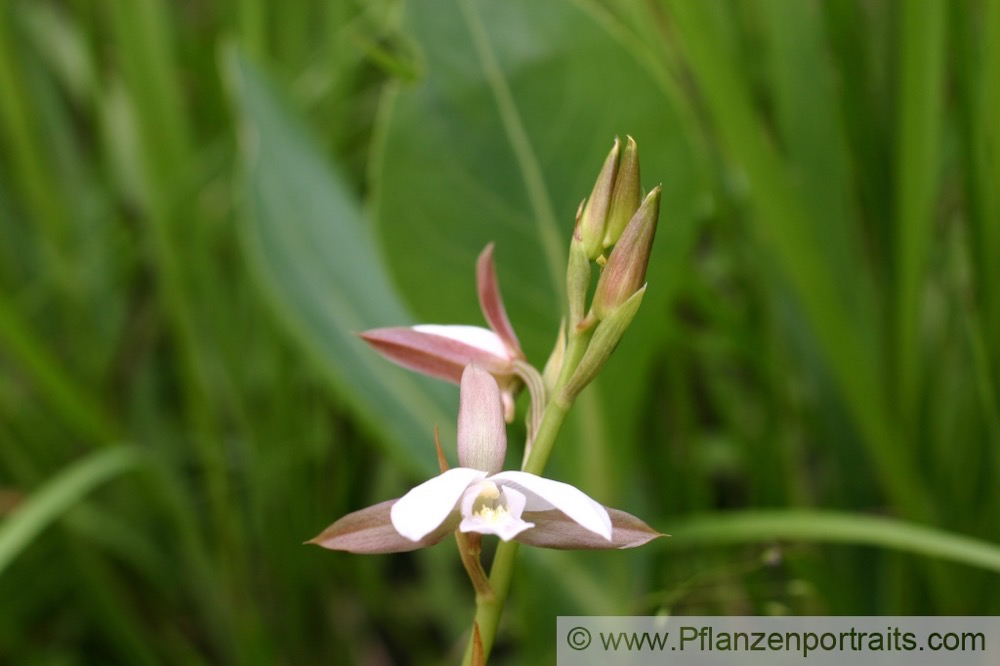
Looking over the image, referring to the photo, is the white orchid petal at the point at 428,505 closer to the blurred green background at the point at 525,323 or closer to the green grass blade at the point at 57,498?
the blurred green background at the point at 525,323

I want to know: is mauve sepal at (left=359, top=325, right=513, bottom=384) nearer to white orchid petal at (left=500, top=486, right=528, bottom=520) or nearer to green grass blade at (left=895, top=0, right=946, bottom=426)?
white orchid petal at (left=500, top=486, right=528, bottom=520)

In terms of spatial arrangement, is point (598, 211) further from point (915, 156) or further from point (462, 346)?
point (915, 156)

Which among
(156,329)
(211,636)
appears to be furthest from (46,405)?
(211,636)

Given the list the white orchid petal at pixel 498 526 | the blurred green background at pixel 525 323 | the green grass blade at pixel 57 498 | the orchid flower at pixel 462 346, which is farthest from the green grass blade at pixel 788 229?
the green grass blade at pixel 57 498

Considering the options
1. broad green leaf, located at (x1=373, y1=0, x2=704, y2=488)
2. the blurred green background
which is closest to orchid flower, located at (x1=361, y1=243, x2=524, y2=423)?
the blurred green background

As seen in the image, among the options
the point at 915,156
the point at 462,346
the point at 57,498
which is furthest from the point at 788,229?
the point at 57,498

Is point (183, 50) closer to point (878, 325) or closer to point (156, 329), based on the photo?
point (156, 329)

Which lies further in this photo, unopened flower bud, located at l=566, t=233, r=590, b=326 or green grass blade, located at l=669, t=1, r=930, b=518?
green grass blade, located at l=669, t=1, r=930, b=518
